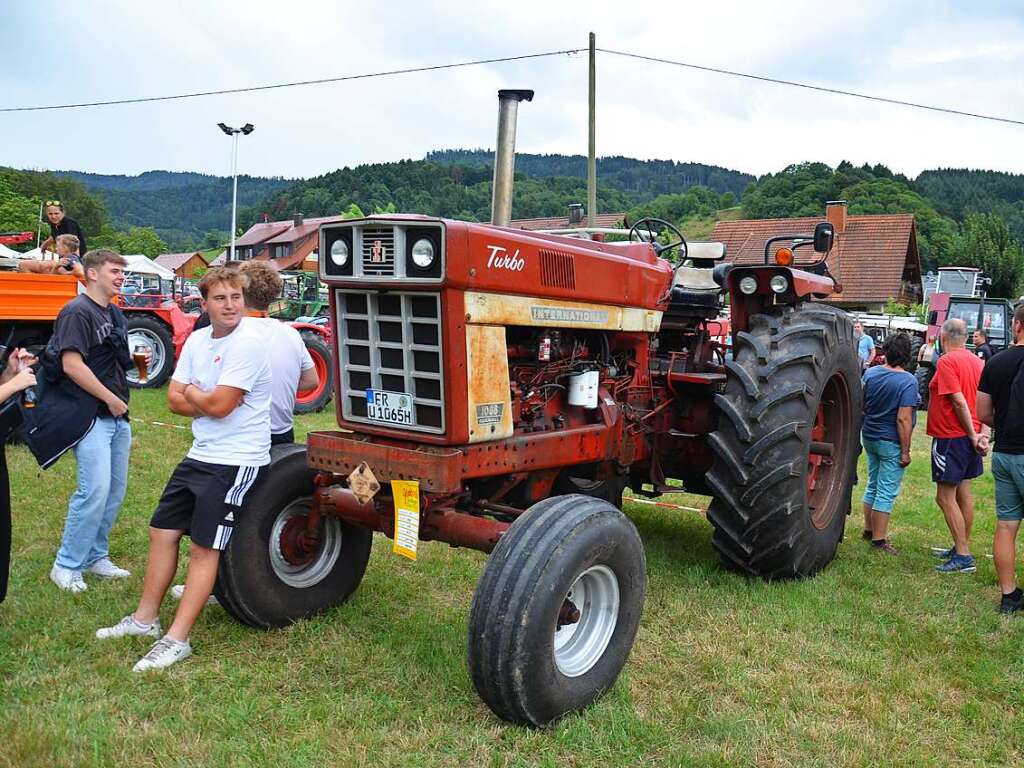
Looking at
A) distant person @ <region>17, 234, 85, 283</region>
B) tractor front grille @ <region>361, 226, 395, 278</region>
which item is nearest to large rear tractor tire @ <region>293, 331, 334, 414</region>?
distant person @ <region>17, 234, 85, 283</region>

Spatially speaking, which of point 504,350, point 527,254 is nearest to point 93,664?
point 504,350

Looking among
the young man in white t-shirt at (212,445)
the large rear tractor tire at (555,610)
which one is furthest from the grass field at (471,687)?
the young man in white t-shirt at (212,445)

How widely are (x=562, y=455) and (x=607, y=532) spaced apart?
755 mm

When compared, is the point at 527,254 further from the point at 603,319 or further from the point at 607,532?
the point at 607,532

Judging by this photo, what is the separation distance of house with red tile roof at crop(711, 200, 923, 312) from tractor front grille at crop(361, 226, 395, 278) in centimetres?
3327

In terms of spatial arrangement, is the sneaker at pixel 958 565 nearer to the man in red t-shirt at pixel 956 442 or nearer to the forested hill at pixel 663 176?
the man in red t-shirt at pixel 956 442

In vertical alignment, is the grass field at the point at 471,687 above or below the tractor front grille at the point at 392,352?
below

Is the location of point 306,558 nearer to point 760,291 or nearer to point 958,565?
point 760,291

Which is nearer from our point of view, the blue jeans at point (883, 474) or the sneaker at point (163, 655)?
the sneaker at point (163, 655)

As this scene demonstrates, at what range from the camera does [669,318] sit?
5582 mm

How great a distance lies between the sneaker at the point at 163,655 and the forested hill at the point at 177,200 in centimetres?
12452

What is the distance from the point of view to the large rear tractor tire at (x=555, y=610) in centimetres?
309

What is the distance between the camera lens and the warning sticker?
344 centimetres

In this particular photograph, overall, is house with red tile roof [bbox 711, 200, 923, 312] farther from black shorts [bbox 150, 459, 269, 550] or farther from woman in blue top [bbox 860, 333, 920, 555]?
black shorts [bbox 150, 459, 269, 550]
